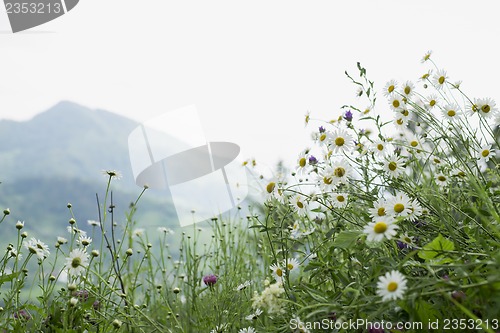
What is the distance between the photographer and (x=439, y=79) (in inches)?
77.9

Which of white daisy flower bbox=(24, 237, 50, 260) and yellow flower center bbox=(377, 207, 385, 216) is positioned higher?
yellow flower center bbox=(377, 207, 385, 216)

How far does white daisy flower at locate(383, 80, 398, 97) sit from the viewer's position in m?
Answer: 1.90

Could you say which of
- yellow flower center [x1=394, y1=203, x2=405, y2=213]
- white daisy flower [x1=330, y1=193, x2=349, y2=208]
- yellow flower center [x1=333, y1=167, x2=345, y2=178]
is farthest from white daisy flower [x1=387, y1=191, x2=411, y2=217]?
white daisy flower [x1=330, y1=193, x2=349, y2=208]

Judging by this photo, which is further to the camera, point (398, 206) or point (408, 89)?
point (408, 89)

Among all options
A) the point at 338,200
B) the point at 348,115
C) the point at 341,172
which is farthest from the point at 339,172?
the point at 348,115

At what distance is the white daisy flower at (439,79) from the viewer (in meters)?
1.97

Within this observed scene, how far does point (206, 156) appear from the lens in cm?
493

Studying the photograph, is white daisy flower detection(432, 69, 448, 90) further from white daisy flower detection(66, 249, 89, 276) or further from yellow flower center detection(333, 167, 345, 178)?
white daisy flower detection(66, 249, 89, 276)

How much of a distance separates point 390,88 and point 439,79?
25 centimetres

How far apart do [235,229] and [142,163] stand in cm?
174

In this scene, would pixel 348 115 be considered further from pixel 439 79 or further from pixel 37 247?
pixel 37 247

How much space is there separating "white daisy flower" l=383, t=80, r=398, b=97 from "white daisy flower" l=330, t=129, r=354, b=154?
1.13ft

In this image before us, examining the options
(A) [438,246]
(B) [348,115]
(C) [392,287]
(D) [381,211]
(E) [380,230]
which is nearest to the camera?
(C) [392,287]

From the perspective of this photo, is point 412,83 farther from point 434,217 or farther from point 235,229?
point 235,229
